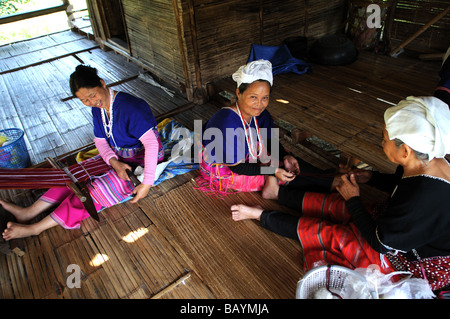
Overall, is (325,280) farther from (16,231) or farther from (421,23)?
(421,23)

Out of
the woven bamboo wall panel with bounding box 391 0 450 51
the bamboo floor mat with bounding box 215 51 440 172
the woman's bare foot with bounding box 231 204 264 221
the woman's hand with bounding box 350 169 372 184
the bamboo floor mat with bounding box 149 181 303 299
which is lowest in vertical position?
the bamboo floor mat with bounding box 149 181 303 299

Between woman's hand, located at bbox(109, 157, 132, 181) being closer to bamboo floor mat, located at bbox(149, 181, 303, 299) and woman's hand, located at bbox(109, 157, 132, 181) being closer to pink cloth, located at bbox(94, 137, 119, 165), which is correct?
pink cloth, located at bbox(94, 137, 119, 165)

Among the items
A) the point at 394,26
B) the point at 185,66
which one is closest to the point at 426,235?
the point at 185,66

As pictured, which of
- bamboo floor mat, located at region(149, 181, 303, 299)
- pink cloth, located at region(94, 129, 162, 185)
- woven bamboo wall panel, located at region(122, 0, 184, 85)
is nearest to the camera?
bamboo floor mat, located at region(149, 181, 303, 299)

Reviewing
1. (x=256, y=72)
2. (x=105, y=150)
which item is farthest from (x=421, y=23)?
(x=105, y=150)

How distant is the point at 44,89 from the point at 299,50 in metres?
3.76

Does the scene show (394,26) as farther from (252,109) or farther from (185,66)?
(252,109)

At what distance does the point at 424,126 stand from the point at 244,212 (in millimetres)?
1242

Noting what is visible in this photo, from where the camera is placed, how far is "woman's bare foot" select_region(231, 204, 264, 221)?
214 centimetres

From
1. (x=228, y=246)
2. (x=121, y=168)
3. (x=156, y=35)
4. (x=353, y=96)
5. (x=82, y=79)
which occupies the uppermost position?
(x=82, y=79)

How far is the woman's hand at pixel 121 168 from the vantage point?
2240mm
